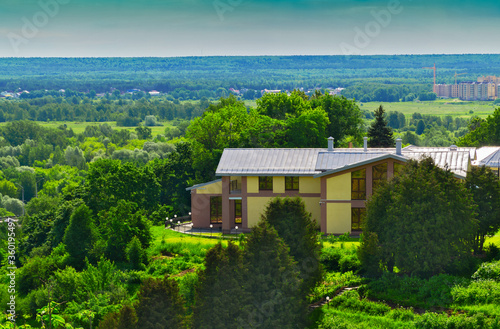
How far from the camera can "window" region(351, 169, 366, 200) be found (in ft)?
162

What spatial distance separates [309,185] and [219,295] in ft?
76.5

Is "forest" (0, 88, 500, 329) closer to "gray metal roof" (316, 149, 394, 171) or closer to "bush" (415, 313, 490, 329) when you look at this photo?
"bush" (415, 313, 490, 329)

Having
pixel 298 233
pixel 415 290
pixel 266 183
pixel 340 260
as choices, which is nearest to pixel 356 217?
pixel 266 183

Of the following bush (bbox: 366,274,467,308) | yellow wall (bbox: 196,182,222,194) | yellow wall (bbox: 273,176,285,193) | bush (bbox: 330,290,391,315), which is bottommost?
bush (bbox: 330,290,391,315)

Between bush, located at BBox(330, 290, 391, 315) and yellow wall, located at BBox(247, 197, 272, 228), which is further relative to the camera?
yellow wall, located at BBox(247, 197, 272, 228)

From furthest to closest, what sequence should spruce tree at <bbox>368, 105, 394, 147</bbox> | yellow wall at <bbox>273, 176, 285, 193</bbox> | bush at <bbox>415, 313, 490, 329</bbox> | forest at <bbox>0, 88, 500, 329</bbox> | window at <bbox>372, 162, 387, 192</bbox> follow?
spruce tree at <bbox>368, 105, 394, 147</bbox>, yellow wall at <bbox>273, 176, 285, 193</bbox>, window at <bbox>372, 162, 387, 192</bbox>, bush at <bbox>415, 313, 490, 329</bbox>, forest at <bbox>0, 88, 500, 329</bbox>

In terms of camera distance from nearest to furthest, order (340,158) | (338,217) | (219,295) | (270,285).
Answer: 1. (219,295)
2. (270,285)
3. (338,217)
4. (340,158)

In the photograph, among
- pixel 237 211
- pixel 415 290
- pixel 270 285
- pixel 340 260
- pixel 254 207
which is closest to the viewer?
pixel 270 285

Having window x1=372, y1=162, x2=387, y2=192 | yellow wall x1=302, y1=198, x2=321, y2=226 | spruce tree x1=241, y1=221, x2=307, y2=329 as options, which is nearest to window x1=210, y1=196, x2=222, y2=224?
yellow wall x1=302, y1=198, x2=321, y2=226

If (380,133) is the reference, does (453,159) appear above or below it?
above

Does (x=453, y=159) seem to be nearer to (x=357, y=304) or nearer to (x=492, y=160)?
(x=492, y=160)

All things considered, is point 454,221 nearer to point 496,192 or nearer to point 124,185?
point 496,192

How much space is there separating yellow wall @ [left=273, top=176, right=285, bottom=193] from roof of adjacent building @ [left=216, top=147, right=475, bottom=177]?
60 centimetres

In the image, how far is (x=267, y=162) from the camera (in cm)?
5241
